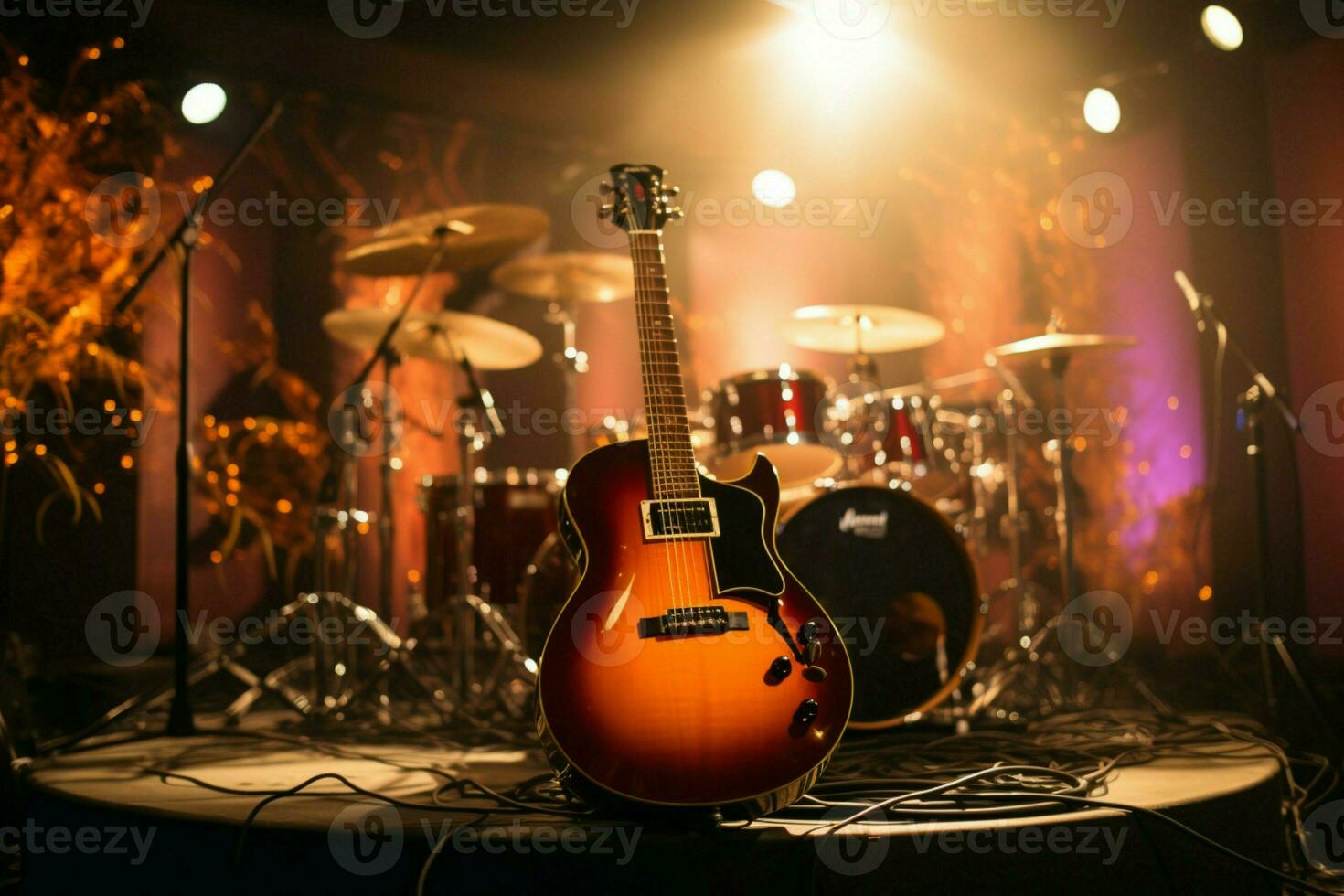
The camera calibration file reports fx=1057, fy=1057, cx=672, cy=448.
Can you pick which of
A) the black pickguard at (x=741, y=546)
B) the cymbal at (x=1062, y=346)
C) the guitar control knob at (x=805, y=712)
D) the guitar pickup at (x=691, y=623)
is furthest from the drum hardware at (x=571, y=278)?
the guitar control knob at (x=805, y=712)

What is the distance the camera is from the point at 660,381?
2.50m

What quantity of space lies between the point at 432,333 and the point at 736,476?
1335mm

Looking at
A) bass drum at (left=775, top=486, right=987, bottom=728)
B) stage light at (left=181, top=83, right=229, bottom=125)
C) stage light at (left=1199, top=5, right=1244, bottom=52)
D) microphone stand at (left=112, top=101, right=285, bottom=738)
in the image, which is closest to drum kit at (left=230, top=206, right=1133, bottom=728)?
bass drum at (left=775, top=486, right=987, bottom=728)

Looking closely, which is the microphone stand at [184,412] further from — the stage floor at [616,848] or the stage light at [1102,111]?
the stage light at [1102,111]

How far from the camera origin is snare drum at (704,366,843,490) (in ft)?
13.0

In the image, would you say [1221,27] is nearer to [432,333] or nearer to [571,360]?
[571,360]

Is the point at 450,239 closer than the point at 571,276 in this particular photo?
Yes

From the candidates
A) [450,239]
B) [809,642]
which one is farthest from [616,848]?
[450,239]

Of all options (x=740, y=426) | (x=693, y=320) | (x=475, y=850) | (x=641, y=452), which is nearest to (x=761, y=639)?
(x=641, y=452)

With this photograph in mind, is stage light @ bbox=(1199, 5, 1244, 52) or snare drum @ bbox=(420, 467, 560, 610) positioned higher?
stage light @ bbox=(1199, 5, 1244, 52)

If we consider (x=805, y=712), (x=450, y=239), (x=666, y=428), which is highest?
(x=450, y=239)

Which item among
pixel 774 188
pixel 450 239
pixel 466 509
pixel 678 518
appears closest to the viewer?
pixel 678 518

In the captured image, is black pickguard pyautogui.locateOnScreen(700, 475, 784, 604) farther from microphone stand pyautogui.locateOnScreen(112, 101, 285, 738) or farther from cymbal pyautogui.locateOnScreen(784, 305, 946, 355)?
cymbal pyautogui.locateOnScreen(784, 305, 946, 355)

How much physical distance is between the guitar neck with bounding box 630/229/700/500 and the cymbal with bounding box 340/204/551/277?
1.20m
